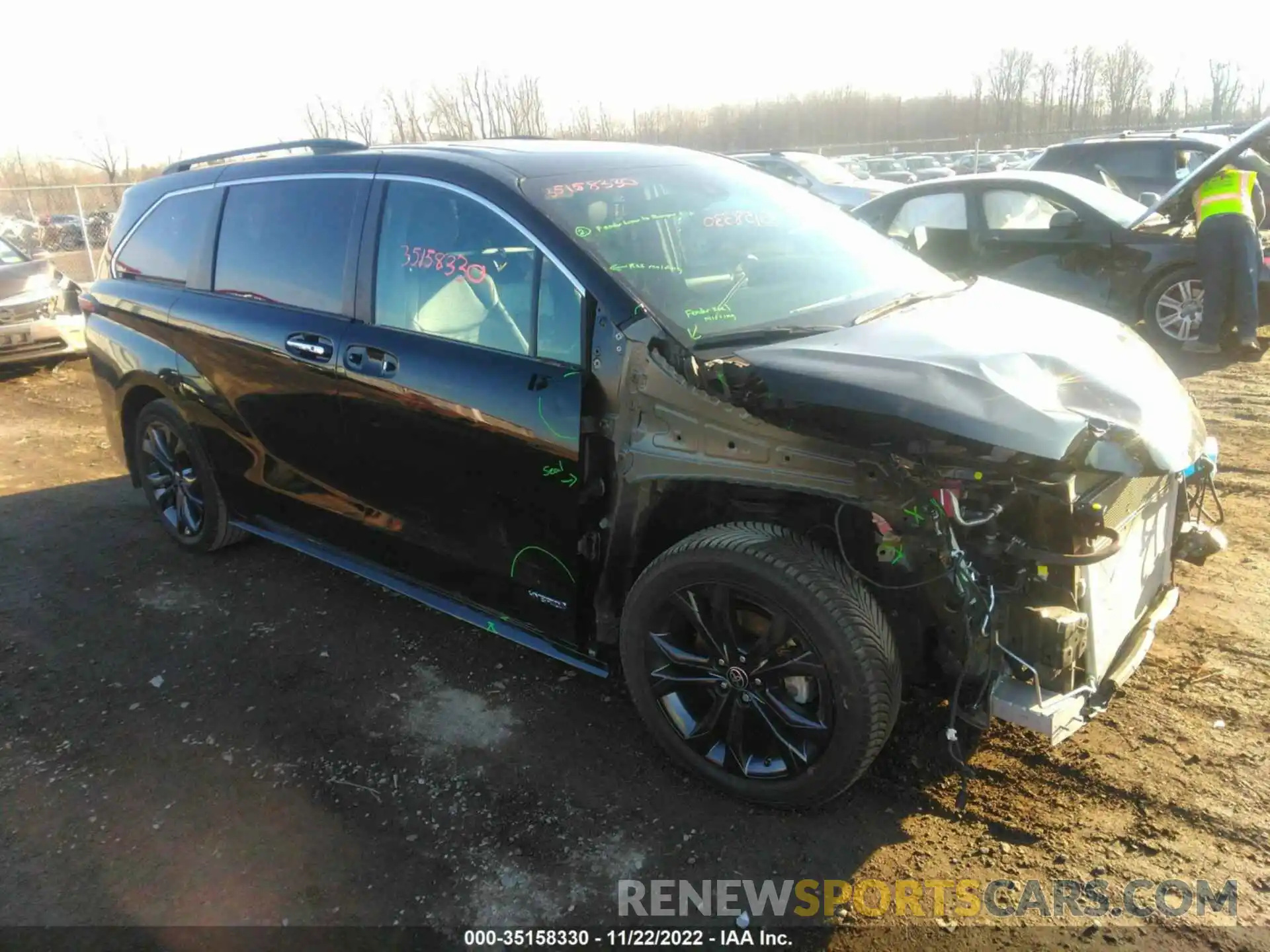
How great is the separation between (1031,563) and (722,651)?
2.98ft

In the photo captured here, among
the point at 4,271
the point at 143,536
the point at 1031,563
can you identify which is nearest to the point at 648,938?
the point at 1031,563

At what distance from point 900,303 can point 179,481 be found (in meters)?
3.70

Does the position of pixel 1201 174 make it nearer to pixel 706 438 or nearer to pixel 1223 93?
pixel 706 438

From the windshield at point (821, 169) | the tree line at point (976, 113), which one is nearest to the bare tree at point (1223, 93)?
the tree line at point (976, 113)

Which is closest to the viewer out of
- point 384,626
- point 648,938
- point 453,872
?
point 648,938

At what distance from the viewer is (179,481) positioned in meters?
4.79

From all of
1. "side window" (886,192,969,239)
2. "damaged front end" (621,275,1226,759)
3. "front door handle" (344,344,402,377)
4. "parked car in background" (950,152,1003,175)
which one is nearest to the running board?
"damaged front end" (621,275,1226,759)

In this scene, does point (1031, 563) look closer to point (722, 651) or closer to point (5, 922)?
point (722, 651)

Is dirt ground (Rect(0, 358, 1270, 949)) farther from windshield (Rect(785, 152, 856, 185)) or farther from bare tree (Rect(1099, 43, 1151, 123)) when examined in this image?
bare tree (Rect(1099, 43, 1151, 123))

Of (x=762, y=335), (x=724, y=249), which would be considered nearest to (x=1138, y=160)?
(x=724, y=249)

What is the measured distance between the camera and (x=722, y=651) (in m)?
2.77

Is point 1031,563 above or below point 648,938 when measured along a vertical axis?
above

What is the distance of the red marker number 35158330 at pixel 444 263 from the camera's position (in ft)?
10.7

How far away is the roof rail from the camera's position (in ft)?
13.3
